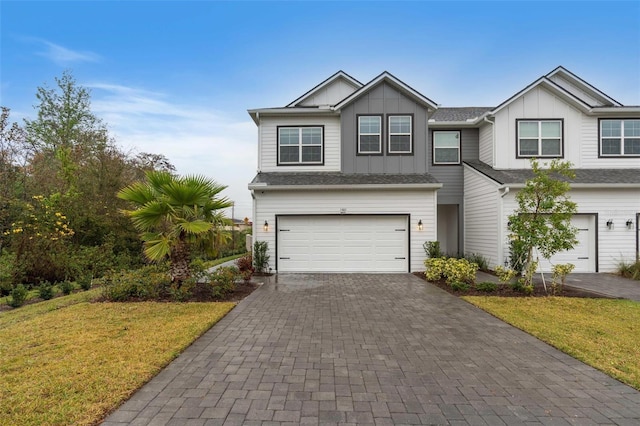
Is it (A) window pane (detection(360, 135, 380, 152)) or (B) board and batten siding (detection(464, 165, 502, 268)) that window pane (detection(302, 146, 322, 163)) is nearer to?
(A) window pane (detection(360, 135, 380, 152))

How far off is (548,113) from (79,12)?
19074mm

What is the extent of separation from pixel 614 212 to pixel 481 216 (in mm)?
4387

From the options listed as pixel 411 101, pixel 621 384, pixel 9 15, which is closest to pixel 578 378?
pixel 621 384

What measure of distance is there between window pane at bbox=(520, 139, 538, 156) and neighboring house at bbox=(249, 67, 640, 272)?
0.13ft

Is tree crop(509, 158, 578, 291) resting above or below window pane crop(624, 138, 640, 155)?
below

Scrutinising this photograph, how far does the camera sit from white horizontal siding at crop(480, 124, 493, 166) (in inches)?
512

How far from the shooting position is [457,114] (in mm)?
15055

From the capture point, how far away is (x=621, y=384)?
3578 mm

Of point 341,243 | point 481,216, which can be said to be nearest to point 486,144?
point 481,216

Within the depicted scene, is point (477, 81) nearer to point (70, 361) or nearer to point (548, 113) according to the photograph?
point (548, 113)

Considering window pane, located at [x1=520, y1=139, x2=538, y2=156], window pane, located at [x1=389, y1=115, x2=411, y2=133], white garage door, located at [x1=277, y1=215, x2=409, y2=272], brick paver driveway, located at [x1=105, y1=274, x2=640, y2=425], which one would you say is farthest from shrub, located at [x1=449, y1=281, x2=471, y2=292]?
window pane, located at [x1=520, y1=139, x2=538, y2=156]

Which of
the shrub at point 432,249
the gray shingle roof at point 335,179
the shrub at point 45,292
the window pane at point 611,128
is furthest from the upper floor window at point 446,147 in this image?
the shrub at point 45,292

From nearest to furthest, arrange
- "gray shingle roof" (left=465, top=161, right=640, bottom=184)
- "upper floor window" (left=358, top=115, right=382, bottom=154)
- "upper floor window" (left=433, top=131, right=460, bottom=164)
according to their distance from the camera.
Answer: "gray shingle roof" (left=465, top=161, right=640, bottom=184)
"upper floor window" (left=358, top=115, right=382, bottom=154)
"upper floor window" (left=433, top=131, right=460, bottom=164)

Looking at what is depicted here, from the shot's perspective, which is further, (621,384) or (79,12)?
(79,12)
